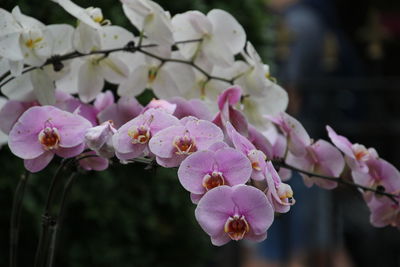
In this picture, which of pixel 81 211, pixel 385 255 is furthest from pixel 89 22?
pixel 385 255

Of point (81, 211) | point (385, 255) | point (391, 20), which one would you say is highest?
point (81, 211)

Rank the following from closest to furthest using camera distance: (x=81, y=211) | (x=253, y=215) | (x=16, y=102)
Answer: (x=253, y=215) < (x=16, y=102) < (x=81, y=211)

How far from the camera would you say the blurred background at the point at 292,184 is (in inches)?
68.9

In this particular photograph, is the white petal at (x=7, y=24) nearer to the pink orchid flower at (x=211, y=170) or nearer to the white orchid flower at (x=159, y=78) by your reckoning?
the white orchid flower at (x=159, y=78)

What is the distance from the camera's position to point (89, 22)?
2.61 ft

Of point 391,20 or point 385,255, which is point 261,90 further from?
point 391,20

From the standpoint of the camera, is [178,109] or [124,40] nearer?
[178,109]

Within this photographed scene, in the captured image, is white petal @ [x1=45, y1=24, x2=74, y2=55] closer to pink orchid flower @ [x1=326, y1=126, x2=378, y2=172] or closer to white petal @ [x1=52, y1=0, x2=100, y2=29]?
white petal @ [x1=52, y1=0, x2=100, y2=29]

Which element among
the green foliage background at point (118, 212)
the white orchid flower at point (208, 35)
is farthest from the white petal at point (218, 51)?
the green foliage background at point (118, 212)

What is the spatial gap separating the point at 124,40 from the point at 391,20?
16.4 feet

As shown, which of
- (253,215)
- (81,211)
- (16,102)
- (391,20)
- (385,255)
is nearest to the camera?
(253,215)

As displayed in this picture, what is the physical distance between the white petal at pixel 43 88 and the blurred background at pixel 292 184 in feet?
0.44

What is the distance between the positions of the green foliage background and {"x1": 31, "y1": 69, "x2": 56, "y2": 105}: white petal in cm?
71

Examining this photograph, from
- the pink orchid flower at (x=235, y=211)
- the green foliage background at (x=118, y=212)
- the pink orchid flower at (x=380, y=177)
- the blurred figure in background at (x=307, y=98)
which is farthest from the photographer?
the blurred figure in background at (x=307, y=98)
